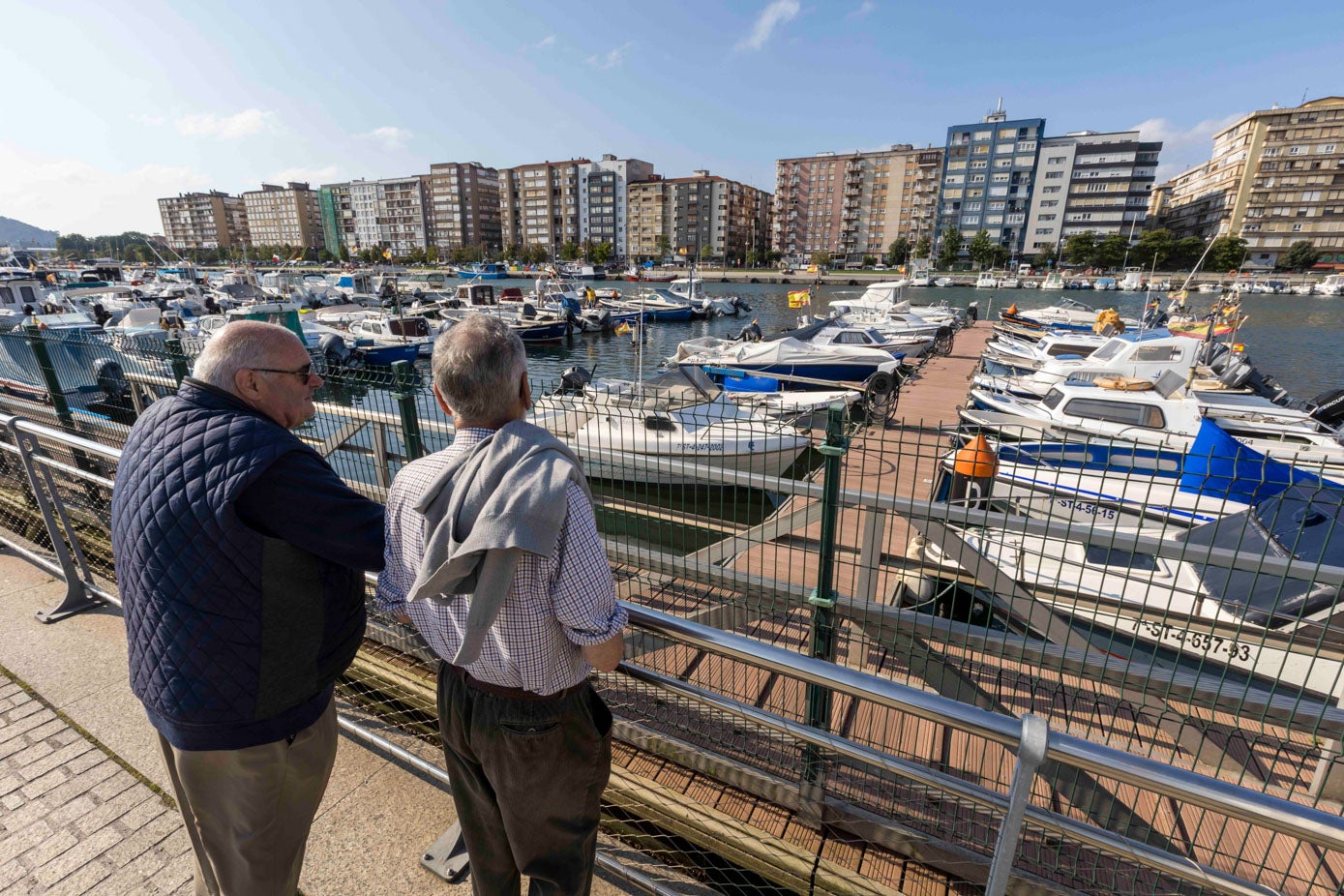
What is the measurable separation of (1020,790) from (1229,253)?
344 ft

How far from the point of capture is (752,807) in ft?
9.31

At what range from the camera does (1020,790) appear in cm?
128

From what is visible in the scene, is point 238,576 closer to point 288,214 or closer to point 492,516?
point 492,516

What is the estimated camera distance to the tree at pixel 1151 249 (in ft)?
247

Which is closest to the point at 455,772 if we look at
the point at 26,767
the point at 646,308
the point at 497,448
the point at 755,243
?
the point at 497,448

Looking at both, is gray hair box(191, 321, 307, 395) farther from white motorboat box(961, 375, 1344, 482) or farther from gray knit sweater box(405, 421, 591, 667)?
white motorboat box(961, 375, 1344, 482)

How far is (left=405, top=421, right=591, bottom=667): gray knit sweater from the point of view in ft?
4.17

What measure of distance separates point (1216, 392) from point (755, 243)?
11696 cm

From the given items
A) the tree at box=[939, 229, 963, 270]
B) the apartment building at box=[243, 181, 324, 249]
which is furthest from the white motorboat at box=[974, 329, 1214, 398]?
the apartment building at box=[243, 181, 324, 249]

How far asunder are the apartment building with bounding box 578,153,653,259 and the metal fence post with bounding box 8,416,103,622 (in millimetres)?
113718

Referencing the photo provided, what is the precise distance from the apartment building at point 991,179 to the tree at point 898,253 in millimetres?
5501

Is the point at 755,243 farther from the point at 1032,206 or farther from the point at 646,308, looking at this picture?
the point at 646,308

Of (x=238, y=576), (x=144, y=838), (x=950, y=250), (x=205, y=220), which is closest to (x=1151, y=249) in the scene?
(x=950, y=250)

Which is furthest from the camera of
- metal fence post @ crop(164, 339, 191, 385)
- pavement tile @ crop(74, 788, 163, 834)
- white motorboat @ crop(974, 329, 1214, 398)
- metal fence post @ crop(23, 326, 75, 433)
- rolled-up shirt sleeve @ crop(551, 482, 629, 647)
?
white motorboat @ crop(974, 329, 1214, 398)
